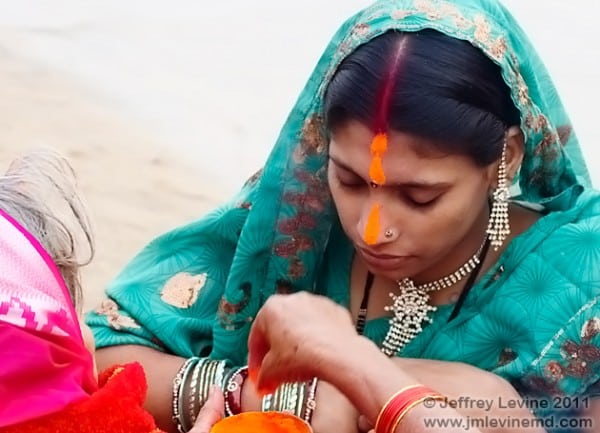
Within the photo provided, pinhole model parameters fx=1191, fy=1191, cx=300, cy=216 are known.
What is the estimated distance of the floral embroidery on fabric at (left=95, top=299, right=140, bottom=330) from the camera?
122 inches

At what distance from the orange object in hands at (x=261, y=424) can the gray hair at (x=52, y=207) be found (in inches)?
14.1

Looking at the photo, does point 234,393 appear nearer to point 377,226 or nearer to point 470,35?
point 377,226

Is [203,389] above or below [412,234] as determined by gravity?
below

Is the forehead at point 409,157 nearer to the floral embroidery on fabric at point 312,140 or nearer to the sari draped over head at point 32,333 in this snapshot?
the floral embroidery on fabric at point 312,140

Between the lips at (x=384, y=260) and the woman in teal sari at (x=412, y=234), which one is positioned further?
the lips at (x=384, y=260)

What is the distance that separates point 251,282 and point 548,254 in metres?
0.75

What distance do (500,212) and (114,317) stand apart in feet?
3.53

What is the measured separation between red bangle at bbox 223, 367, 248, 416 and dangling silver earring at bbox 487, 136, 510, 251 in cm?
67

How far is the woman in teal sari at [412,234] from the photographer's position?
8.26 ft

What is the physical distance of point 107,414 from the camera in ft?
6.56

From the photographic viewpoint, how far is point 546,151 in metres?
2.72

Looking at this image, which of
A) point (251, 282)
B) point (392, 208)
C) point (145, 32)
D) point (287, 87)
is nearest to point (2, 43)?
point (145, 32)

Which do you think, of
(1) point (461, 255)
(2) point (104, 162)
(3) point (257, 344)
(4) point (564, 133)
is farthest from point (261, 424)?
(2) point (104, 162)

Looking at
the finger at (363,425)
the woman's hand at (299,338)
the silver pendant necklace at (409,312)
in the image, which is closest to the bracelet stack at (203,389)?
the finger at (363,425)
